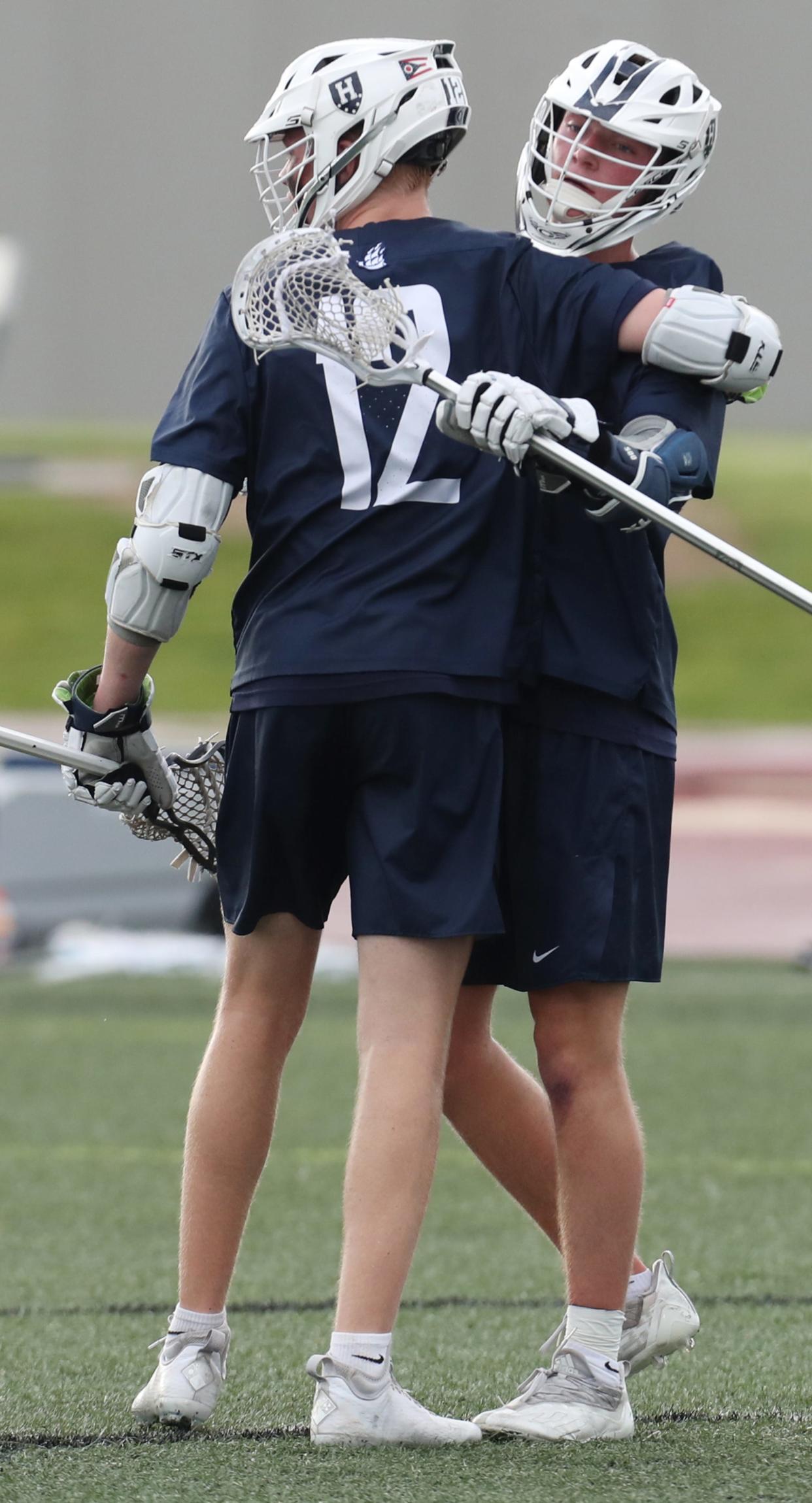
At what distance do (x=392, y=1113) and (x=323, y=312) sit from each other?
0.98 m

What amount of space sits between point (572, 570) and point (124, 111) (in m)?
29.8

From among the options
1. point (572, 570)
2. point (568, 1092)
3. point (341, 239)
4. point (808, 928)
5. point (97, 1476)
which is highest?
point (341, 239)

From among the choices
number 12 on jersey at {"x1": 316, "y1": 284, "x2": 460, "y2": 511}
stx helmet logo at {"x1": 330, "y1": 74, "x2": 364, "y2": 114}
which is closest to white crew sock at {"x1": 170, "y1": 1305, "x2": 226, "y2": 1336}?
number 12 on jersey at {"x1": 316, "y1": 284, "x2": 460, "y2": 511}

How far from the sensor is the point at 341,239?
2.69 m

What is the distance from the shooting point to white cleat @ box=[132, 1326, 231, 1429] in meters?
2.65

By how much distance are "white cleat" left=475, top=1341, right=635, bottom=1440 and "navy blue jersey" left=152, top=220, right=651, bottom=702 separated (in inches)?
34.7

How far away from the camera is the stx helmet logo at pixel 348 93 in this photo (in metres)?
2.72

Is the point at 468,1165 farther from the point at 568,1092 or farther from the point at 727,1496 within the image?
the point at 727,1496

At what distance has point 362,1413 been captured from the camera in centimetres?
248

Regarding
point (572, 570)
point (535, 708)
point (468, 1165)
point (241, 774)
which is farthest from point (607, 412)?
point (468, 1165)

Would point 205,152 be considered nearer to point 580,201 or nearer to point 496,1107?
point 580,201

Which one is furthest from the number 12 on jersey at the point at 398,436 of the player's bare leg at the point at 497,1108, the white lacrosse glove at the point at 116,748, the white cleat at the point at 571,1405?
the white cleat at the point at 571,1405

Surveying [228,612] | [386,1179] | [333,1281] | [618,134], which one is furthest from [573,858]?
[228,612]

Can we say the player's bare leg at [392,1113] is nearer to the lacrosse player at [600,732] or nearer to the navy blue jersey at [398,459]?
the lacrosse player at [600,732]
